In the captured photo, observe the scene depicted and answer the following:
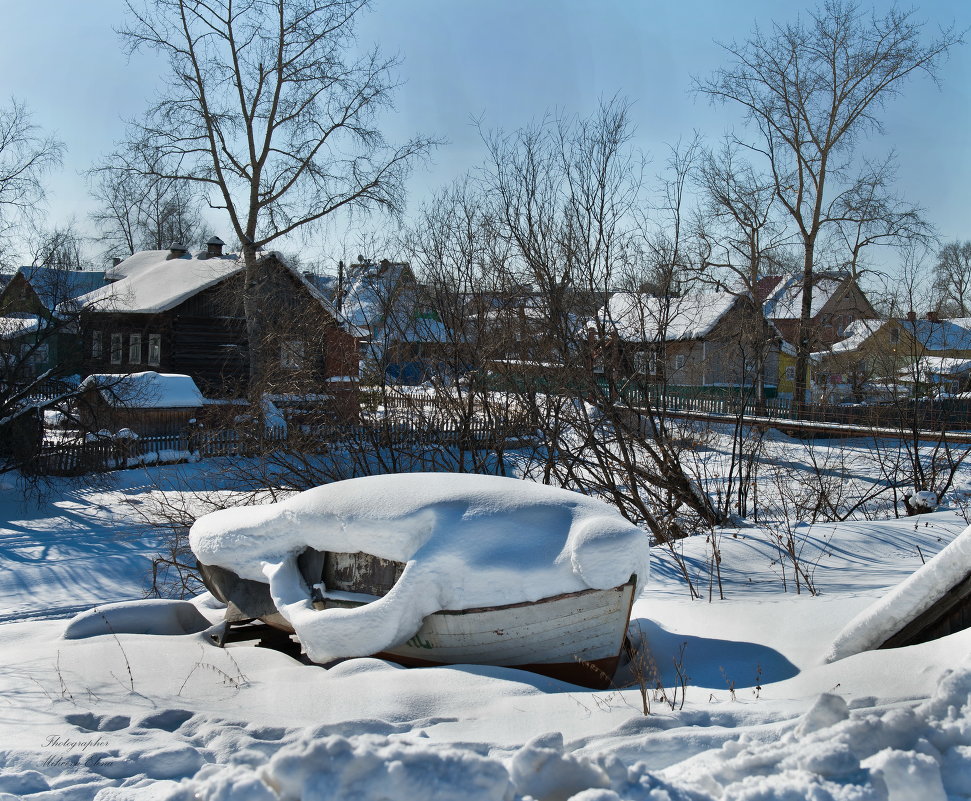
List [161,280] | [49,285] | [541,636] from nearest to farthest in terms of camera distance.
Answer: [541,636] → [49,285] → [161,280]

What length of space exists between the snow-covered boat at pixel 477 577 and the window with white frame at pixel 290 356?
7.32 metres

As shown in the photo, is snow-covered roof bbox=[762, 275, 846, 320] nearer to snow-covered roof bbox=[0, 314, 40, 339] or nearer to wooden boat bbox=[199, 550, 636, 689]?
wooden boat bbox=[199, 550, 636, 689]

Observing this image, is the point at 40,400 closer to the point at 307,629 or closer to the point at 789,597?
the point at 307,629

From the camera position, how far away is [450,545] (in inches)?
194

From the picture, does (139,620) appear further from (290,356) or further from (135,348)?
(135,348)

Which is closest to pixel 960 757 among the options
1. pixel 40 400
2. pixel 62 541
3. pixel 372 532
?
pixel 372 532

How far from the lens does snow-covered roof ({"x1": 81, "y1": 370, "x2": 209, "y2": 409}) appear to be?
19.0 metres

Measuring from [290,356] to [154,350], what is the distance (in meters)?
21.4

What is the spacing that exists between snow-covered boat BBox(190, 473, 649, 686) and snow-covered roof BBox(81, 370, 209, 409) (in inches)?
548

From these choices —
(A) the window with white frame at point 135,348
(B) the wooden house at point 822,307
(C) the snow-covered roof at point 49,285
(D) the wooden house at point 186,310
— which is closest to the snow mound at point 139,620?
(B) the wooden house at point 822,307

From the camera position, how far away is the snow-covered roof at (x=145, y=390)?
62.3 feet

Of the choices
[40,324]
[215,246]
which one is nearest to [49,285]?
[40,324]

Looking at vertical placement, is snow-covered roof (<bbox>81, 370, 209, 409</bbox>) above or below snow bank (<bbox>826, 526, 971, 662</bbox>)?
above

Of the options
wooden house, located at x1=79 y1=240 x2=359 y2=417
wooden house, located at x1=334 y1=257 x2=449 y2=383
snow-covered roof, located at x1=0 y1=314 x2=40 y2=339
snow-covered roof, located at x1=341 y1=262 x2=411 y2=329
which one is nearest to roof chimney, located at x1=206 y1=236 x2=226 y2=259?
wooden house, located at x1=79 y1=240 x2=359 y2=417
